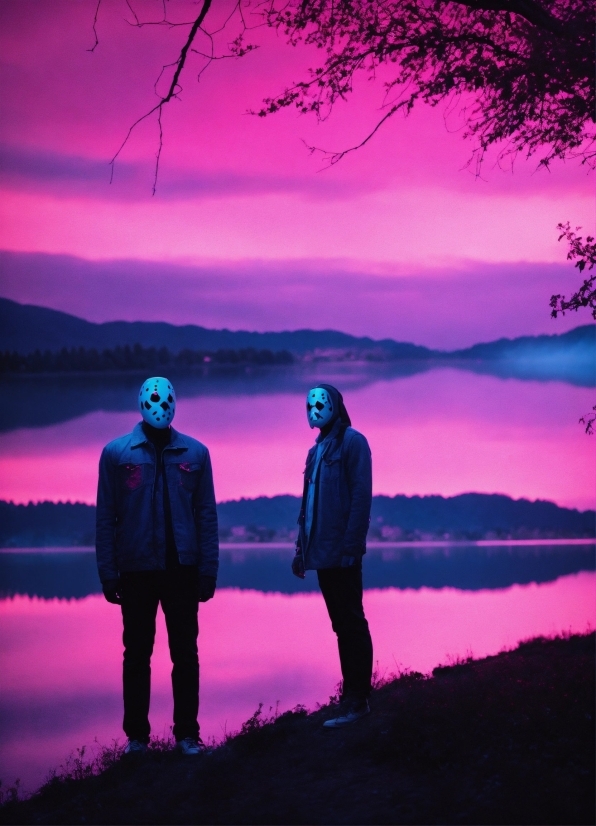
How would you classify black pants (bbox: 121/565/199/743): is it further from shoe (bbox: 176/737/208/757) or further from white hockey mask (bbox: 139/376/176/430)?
white hockey mask (bbox: 139/376/176/430)

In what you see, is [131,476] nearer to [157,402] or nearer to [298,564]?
[157,402]

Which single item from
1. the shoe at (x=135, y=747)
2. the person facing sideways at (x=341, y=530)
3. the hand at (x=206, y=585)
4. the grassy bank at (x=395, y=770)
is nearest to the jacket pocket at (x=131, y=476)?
the hand at (x=206, y=585)

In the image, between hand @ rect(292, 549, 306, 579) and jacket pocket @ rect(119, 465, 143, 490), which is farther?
hand @ rect(292, 549, 306, 579)

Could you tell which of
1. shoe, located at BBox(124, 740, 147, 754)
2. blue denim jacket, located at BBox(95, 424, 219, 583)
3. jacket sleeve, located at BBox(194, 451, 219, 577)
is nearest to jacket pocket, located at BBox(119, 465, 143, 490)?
blue denim jacket, located at BBox(95, 424, 219, 583)

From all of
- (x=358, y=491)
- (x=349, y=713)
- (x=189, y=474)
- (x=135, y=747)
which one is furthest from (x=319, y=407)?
(x=135, y=747)

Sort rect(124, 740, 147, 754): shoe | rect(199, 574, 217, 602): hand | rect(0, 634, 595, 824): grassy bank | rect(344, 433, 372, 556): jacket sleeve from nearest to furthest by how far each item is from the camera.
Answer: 1. rect(0, 634, 595, 824): grassy bank
2. rect(344, 433, 372, 556): jacket sleeve
3. rect(199, 574, 217, 602): hand
4. rect(124, 740, 147, 754): shoe

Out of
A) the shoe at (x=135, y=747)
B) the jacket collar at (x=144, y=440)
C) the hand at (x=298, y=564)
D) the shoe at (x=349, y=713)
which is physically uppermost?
the jacket collar at (x=144, y=440)

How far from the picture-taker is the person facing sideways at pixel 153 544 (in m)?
7.54

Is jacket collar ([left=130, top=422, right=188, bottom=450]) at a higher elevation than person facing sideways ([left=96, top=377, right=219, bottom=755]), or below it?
higher

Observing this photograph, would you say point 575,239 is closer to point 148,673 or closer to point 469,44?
point 469,44

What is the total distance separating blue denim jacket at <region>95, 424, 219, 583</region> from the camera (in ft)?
24.6

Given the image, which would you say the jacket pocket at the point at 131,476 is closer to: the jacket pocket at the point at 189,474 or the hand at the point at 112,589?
the jacket pocket at the point at 189,474

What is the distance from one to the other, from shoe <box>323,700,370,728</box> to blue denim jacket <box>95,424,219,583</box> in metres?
1.46

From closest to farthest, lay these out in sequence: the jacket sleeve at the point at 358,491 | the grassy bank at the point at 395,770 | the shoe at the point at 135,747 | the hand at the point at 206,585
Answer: the grassy bank at the point at 395,770, the jacket sleeve at the point at 358,491, the hand at the point at 206,585, the shoe at the point at 135,747
